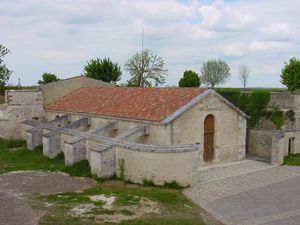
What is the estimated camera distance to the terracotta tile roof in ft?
71.2

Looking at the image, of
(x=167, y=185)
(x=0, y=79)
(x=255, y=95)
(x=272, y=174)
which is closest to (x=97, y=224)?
(x=167, y=185)

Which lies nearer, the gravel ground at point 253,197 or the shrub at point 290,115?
the gravel ground at point 253,197

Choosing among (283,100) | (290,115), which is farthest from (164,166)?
(283,100)

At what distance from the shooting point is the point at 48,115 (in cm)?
3141

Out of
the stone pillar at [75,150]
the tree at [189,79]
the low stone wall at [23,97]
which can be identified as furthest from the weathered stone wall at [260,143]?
the tree at [189,79]

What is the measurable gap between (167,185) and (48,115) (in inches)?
687

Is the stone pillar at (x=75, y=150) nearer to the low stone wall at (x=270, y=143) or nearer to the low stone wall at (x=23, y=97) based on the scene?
the low stone wall at (x=23, y=97)

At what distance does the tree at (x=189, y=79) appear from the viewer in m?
46.8

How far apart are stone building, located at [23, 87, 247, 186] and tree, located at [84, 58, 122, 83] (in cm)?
1895

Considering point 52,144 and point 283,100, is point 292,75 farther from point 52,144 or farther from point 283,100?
point 52,144

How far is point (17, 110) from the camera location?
3033cm

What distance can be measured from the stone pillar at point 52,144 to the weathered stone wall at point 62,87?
8.96m

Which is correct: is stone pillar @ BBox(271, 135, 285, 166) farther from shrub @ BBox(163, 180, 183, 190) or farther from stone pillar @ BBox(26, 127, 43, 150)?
stone pillar @ BBox(26, 127, 43, 150)

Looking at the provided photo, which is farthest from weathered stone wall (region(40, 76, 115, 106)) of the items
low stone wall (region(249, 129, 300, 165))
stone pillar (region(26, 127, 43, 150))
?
low stone wall (region(249, 129, 300, 165))
